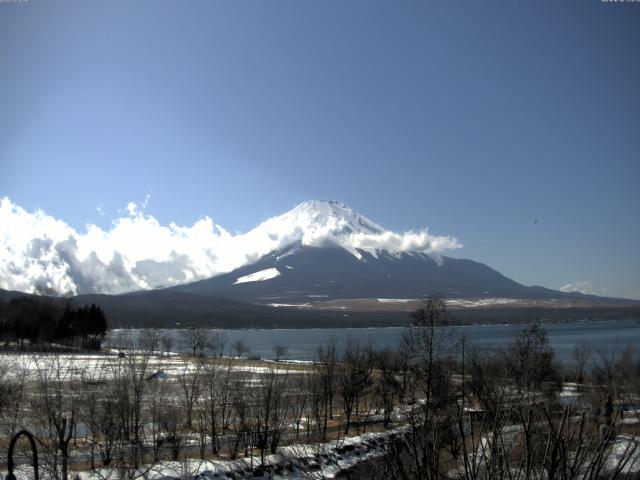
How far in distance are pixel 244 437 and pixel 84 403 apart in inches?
330

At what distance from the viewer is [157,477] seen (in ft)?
73.7

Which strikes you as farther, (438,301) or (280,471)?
(438,301)

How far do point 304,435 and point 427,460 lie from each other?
91.8ft

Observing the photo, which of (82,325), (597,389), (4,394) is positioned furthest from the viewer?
(82,325)

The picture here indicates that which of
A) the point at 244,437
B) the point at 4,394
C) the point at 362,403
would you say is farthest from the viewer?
the point at 362,403

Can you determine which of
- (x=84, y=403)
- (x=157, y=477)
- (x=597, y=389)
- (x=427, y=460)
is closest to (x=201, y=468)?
(x=157, y=477)

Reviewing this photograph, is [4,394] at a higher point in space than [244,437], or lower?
higher

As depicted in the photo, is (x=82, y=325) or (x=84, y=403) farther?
(x=82, y=325)

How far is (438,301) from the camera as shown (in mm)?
43531

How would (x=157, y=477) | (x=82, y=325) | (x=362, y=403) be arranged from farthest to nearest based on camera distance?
(x=82, y=325), (x=362, y=403), (x=157, y=477)

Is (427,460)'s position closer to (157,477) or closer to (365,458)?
(157,477)

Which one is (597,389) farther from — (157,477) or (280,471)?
(157,477)

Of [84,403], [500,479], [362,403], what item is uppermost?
[500,479]

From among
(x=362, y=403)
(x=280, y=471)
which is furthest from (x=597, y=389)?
(x=280, y=471)
